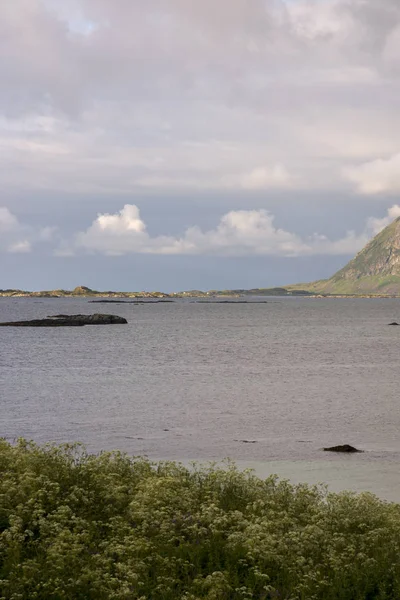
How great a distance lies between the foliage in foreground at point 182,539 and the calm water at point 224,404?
8239mm

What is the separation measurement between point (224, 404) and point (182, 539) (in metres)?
34.8

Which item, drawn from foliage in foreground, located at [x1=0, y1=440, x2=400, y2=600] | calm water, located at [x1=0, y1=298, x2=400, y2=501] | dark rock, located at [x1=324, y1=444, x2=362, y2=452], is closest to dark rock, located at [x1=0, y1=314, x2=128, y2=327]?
calm water, located at [x1=0, y1=298, x2=400, y2=501]

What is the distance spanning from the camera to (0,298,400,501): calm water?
108 feet

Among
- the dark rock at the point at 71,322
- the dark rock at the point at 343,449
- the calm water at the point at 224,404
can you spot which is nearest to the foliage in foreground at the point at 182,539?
the calm water at the point at 224,404

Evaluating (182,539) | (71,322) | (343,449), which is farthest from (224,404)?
(71,322)

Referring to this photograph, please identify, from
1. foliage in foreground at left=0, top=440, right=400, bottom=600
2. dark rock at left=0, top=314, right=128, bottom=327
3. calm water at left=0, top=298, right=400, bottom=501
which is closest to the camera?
foliage in foreground at left=0, top=440, right=400, bottom=600

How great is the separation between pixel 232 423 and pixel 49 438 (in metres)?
11.8

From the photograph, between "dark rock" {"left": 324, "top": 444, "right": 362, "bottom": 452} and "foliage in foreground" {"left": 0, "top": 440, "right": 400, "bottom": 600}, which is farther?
"dark rock" {"left": 324, "top": 444, "right": 362, "bottom": 452}

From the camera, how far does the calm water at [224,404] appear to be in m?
33.0

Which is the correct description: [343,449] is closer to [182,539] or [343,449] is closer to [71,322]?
[182,539]

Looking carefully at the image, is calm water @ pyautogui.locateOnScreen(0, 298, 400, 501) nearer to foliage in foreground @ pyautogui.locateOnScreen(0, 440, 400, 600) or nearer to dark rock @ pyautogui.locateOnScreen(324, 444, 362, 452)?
dark rock @ pyautogui.locateOnScreen(324, 444, 362, 452)

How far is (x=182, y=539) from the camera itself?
16500 millimetres

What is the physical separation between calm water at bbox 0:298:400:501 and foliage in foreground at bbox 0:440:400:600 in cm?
824

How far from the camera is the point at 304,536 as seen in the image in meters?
16.2
